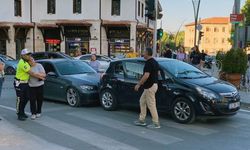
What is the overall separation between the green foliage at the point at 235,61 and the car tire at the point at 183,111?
6067 millimetres

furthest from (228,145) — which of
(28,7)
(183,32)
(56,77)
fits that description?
(183,32)

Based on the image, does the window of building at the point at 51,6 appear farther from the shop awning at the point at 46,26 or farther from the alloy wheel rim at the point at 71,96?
the alloy wheel rim at the point at 71,96

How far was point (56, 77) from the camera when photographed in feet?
41.3

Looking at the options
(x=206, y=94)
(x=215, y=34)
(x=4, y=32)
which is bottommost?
(x=206, y=94)

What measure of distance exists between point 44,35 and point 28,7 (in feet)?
10.2

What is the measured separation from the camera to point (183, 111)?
946cm

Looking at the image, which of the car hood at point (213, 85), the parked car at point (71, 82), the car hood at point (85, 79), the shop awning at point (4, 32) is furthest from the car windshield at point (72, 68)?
the shop awning at point (4, 32)

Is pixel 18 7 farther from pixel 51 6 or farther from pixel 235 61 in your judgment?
pixel 235 61

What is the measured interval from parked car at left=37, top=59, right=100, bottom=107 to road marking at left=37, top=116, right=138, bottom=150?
190cm

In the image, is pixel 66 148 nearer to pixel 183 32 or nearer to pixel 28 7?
pixel 28 7

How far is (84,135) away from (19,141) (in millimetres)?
1274

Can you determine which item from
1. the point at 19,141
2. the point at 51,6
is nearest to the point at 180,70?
the point at 19,141

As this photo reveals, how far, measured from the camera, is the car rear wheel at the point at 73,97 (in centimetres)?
1192

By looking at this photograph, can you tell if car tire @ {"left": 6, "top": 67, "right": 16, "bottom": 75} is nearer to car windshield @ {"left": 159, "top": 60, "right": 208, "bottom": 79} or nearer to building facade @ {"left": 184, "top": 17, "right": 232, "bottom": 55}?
car windshield @ {"left": 159, "top": 60, "right": 208, "bottom": 79}
